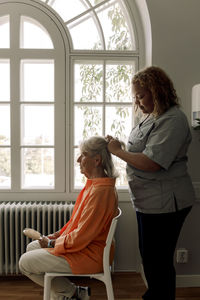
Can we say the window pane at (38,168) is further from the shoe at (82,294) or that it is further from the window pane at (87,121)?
the shoe at (82,294)

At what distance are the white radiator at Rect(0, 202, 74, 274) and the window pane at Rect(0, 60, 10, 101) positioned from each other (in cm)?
101

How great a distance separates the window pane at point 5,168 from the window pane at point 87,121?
0.67 m

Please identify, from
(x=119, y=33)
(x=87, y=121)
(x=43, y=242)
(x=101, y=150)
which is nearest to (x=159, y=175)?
(x=101, y=150)

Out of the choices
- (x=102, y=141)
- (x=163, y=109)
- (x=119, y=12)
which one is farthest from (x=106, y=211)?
(x=119, y=12)

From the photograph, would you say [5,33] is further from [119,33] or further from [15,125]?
[119,33]

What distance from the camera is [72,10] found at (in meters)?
2.78

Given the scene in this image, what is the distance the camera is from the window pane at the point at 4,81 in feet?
9.36

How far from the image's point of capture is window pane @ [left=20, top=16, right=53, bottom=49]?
2.81 metres

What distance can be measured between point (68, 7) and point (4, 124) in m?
1.23

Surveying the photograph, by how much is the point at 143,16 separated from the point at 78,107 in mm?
979

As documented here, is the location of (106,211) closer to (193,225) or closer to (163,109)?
(163,109)

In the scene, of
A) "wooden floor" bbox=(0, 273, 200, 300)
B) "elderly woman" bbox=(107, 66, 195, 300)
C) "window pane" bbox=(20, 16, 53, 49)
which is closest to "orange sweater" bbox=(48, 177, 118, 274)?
"elderly woman" bbox=(107, 66, 195, 300)

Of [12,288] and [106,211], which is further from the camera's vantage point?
[12,288]

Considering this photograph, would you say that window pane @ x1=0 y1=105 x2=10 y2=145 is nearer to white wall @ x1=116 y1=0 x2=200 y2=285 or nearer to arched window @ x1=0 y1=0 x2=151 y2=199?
arched window @ x1=0 y1=0 x2=151 y2=199
